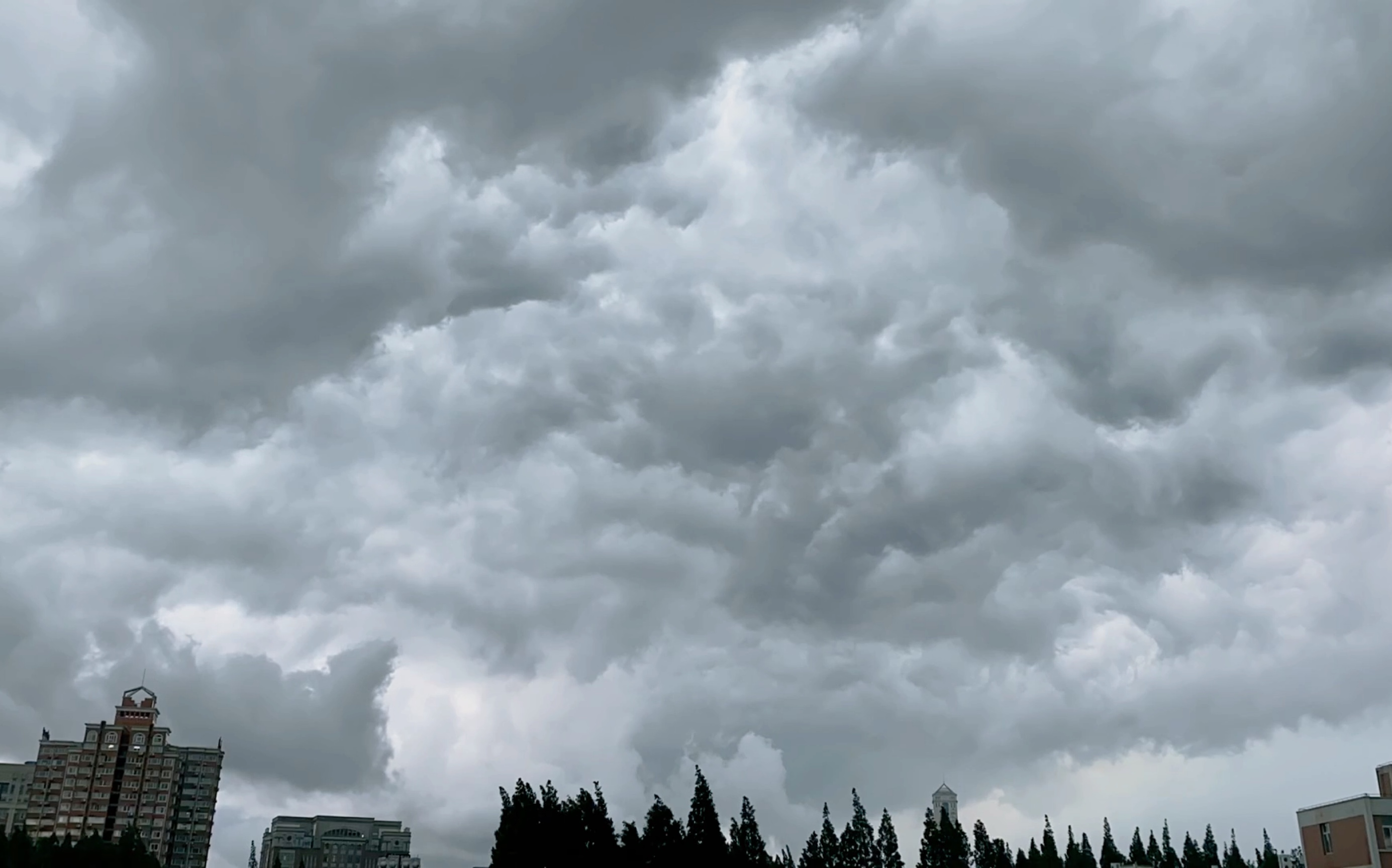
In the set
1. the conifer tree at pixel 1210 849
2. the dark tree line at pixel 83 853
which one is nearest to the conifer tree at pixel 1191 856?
the conifer tree at pixel 1210 849

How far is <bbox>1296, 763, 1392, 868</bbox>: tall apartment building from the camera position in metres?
79.3

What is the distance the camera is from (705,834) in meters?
103

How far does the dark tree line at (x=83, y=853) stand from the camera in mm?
70188

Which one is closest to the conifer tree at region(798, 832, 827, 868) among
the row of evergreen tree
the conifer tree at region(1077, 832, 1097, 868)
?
the row of evergreen tree

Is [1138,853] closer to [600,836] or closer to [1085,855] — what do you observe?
[1085,855]

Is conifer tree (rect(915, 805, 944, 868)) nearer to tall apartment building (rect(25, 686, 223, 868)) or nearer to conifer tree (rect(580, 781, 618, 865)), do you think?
A: conifer tree (rect(580, 781, 618, 865))

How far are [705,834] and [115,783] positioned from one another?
11160cm

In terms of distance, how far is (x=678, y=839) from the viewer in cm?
Result: 10294

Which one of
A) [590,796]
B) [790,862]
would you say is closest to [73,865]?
[590,796]

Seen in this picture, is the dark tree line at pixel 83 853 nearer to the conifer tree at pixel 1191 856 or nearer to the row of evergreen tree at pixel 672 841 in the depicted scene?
the row of evergreen tree at pixel 672 841

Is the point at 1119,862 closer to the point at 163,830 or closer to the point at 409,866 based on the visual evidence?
the point at 409,866

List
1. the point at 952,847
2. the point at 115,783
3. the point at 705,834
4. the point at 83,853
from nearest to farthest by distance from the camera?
the point at 83,853 < the point at 705,834 < the point at 952,847 < the point at 115,783

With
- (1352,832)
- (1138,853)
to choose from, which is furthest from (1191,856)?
(1352,832)

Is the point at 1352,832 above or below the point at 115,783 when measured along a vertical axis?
below
